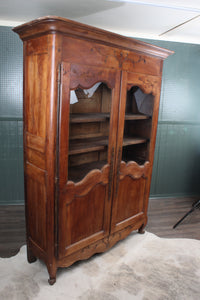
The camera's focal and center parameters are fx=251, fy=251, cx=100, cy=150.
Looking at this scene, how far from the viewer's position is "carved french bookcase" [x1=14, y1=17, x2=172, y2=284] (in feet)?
5.96

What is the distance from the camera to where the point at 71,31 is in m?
1.74

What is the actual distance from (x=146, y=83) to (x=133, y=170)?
0.88 m

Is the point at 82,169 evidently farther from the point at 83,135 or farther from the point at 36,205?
the point at 36,205

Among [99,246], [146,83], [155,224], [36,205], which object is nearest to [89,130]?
[146,83]

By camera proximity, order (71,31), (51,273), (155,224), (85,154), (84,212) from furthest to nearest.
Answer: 1. (155,224)
2. (85,154)
3. (84,212)
4. (51,273)
5. (71,31)

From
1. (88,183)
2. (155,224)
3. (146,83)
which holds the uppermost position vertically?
(146,83)

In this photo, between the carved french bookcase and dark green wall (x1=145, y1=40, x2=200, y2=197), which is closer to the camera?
→ the carved french bookcase

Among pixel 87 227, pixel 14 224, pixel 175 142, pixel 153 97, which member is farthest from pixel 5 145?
pixel 175 142

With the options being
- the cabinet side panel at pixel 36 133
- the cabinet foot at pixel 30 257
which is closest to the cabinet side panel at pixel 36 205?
the cabinet side panel at pixel 36 133

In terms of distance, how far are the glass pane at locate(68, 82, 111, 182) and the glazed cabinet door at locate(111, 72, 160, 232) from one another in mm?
172

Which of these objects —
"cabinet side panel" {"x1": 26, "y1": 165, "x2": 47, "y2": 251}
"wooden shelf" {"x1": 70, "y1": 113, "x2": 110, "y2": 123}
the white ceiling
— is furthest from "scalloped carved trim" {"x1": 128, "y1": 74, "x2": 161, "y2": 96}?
"cabinet side panel" {"x1": 26, "y1": 165, "x2": 47, "y2": 251}

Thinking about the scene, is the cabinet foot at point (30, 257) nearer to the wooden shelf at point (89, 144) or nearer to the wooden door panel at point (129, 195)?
the wooden door panel at point (129, 195)

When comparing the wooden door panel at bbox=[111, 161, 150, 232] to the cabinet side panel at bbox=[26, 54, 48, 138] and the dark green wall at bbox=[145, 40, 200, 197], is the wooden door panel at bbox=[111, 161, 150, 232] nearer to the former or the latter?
the cabinet side panel at bbox=[26, 54, 48, 138]

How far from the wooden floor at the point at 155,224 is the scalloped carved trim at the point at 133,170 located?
831mm
